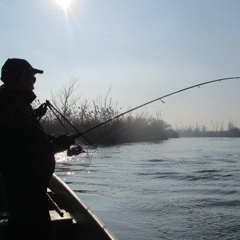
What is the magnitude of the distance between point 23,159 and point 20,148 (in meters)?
0.09

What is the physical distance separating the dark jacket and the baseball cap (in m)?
0.17

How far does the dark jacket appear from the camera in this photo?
8.71 ft

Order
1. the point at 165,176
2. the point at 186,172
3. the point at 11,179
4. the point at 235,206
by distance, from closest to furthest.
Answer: the point at 11,179
the point at 235,206
the point at 165,176
the point at 186,172

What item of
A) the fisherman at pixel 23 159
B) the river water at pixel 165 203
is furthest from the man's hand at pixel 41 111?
the river water at pixel 165 203

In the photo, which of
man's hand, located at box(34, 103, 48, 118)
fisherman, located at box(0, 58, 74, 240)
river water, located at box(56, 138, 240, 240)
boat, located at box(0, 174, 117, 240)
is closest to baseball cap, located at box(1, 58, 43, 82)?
fisherman, located at box(0, 58, 74, 240)

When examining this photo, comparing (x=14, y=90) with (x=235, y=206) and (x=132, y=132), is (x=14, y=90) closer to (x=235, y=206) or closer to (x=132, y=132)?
(x=235, y=206)

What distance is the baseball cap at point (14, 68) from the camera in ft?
9.31

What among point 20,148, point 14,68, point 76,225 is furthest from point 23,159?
point 76,225

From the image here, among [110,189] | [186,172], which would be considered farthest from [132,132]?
[110,189]

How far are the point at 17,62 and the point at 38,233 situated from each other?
144 cm

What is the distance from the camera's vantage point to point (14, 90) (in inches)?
108

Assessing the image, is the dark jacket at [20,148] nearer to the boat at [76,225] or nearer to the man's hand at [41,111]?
the man's hand at [41,111]

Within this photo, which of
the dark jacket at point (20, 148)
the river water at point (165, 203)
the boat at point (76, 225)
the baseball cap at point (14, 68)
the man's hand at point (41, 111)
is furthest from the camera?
the river water at point (165, 203)

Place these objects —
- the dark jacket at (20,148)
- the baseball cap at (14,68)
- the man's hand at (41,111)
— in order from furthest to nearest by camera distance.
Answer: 1. the man's hand at (41,111)
2. the baseball cap at (14,68)
3. the dark jacket at (20,148)
